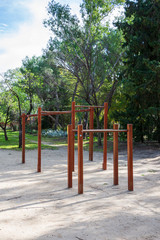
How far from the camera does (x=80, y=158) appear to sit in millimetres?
5047

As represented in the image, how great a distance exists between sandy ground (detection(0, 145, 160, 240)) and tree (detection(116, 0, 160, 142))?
6.96 meters

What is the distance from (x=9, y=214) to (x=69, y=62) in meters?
12.8

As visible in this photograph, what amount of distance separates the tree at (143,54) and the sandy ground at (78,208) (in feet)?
22.8

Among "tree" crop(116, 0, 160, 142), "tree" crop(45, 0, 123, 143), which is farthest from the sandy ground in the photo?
"tree" crop(45, 0, 123, 143)

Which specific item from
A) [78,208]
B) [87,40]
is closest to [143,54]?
[87,40]

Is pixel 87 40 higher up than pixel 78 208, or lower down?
higher up

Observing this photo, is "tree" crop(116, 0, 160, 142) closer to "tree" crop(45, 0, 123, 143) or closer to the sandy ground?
"tree" crop(45, 0, 123, 143)

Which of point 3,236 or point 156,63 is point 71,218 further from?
point 156,63

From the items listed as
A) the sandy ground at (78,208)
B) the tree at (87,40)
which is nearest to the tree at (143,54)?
the tree at (87,40)

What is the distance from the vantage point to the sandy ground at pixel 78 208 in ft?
10.0

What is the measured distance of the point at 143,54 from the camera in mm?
13320

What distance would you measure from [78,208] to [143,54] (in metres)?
A: 11.0

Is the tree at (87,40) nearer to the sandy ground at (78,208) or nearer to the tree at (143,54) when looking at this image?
the tree at (143,54)

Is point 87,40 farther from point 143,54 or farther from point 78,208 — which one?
point 78,208
